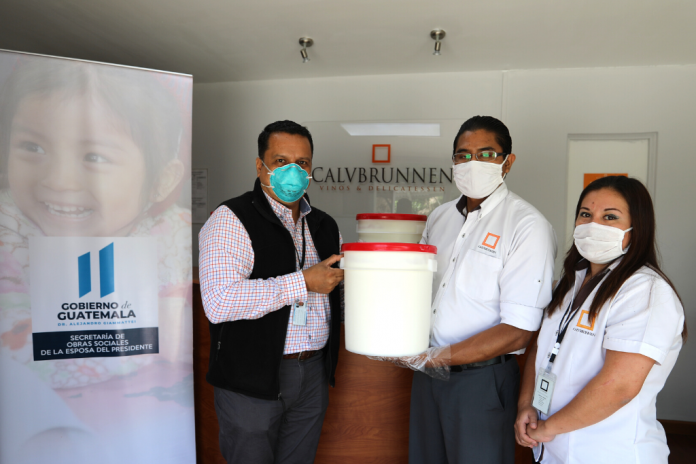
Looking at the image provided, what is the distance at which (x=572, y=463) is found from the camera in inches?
47.1

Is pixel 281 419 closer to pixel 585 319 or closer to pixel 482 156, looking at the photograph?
pixel 585 319

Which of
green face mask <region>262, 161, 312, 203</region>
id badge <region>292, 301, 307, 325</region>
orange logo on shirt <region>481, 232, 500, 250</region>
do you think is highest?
green face mask <region>262, 161, 312, 203</region>

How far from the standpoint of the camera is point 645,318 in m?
1.09

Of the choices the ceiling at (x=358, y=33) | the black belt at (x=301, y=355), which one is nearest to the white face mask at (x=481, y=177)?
the black belt at (x=301, y=355)

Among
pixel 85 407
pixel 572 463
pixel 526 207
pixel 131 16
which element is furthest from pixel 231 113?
pixel 572 463

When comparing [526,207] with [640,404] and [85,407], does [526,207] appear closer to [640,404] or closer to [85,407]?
[640,404]

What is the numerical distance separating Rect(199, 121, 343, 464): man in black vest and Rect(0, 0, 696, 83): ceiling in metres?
1.40

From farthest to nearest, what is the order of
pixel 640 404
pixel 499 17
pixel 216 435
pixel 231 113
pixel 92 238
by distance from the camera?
pixel 231 113 < pixel 499 17 < pixel 216 435 < pixel 92 238 < pixel 640 404

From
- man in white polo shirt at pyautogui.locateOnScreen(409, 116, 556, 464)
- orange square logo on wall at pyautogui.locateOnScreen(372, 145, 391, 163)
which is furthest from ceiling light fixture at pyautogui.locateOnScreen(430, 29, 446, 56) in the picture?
man in white polo shirt at pyautogui.locateOnScreen(409, 116, 556, 464)

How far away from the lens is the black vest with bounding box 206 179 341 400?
145 centimetres

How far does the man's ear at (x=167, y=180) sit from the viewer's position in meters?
2.09

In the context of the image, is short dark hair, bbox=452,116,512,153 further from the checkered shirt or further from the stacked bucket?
the checkered shirt

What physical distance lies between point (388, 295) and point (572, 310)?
22.0 inches

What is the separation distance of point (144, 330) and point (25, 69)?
1.26 metres
